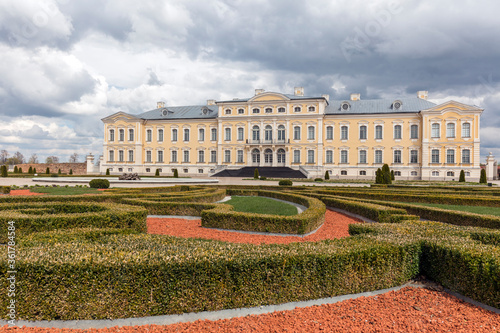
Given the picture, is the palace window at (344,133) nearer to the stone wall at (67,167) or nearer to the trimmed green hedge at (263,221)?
the trimmed green hedge at (263,221)

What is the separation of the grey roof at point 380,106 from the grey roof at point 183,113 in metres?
15.8

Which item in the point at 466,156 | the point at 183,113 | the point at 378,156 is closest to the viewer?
the point at 466,156

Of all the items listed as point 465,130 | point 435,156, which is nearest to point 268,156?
point 435,156

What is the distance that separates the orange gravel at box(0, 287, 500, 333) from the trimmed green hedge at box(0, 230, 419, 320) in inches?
7.7

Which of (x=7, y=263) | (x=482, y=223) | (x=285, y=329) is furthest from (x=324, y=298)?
(x=482, y=223)

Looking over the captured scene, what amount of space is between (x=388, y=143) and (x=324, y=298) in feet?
121

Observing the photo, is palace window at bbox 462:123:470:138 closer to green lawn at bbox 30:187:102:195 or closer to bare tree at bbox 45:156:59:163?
green lawn at bbox 30:187:102:195

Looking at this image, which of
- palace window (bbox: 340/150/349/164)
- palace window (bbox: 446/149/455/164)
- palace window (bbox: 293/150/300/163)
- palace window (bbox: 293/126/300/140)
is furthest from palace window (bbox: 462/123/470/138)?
palace window (bbox: 293/150/300/163)

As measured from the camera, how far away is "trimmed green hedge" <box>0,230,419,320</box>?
3107 millimetres

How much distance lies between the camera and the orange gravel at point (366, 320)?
3006mm

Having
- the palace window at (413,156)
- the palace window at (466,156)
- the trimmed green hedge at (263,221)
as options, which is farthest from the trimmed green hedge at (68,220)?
the palace window at (466,156)

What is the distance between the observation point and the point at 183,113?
43.9 metres

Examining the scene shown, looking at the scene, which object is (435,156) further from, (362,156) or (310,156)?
(310,156)

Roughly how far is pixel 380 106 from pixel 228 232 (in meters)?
35.8
